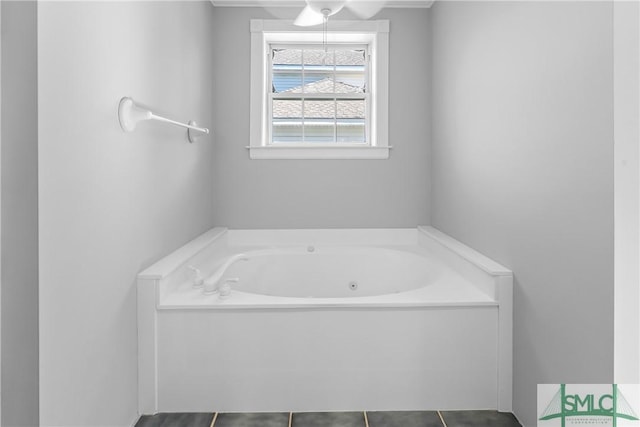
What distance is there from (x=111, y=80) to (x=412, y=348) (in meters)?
1.52

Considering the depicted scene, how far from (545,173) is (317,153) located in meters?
1.84

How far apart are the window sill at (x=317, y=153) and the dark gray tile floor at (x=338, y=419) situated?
1.84 m

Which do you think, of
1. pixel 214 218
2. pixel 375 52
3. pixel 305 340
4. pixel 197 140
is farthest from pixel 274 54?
pixel 305 340

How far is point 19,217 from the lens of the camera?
3.49ft

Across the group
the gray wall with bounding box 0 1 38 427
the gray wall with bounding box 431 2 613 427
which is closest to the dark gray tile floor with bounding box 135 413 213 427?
the gray wall with bounding box 0 1 38 427

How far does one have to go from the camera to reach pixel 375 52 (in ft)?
10.3

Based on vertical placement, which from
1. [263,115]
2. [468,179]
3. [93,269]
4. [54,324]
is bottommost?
[54,324]

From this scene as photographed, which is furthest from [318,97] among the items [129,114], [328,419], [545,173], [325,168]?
[328,419]

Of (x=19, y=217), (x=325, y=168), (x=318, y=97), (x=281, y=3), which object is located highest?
(x=281, y=3)

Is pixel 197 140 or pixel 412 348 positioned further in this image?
pixel 197 140

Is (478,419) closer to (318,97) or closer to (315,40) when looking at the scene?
(318,97)

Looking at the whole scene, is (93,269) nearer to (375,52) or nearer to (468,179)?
(468,179)

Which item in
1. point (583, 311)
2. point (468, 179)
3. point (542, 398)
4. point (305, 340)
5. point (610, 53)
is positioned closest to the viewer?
point (610, 53)

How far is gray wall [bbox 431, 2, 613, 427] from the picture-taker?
48.3 inches
